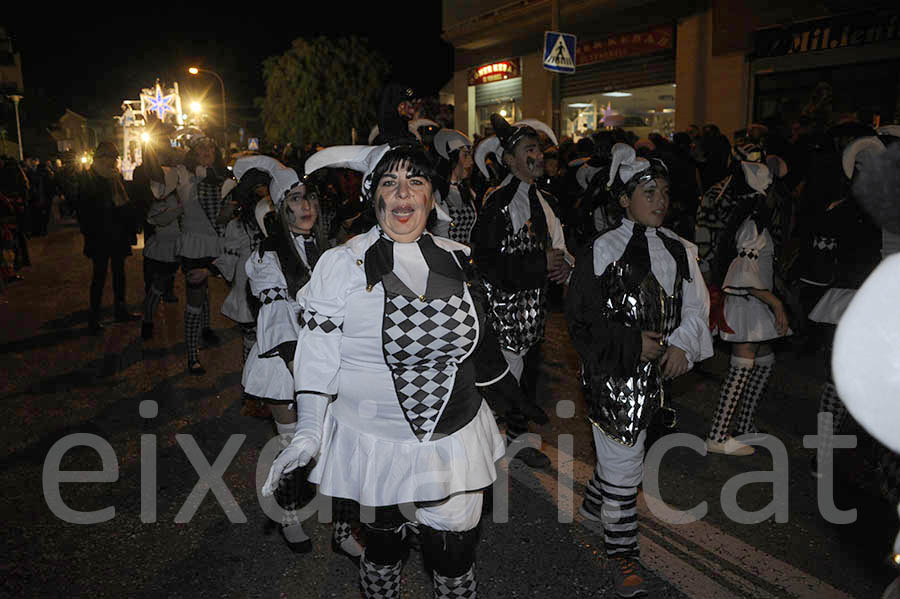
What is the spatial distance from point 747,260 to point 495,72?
2051 centimetres

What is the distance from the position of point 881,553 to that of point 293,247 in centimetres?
364

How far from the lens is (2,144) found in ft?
121

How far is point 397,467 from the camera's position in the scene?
263 cm

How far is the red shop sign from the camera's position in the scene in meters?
16.8

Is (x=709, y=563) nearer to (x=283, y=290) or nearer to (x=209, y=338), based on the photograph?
(x=283, y=290)

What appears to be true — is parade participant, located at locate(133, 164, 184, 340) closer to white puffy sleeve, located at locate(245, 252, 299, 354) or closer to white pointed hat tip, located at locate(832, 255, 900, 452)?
white puffy sleeve, located at locate(245, 252, 299, 354)

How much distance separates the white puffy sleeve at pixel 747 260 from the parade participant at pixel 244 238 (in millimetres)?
3141

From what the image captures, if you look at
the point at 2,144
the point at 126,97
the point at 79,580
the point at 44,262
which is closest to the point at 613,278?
the point at 79,580

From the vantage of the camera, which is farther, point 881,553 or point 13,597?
point 881,553

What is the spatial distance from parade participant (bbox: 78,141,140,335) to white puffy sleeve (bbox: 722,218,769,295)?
7440 millimetres

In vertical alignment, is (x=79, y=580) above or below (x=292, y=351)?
below

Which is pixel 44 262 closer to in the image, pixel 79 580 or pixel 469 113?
pixel 79 580

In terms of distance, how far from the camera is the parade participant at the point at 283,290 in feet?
12.6

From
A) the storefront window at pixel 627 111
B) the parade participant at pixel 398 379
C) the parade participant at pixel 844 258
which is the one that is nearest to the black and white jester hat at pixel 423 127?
the parade participant at pixel 844 258
